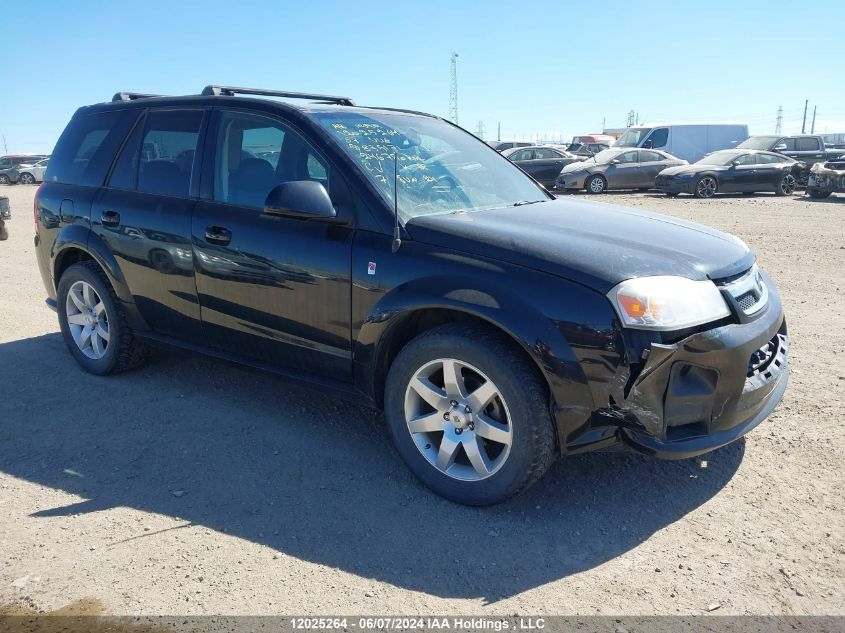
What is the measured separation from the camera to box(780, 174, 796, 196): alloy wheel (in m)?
19.1

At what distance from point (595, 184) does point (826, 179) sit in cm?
580

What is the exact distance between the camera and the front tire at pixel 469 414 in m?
3.05

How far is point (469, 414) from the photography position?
10.6 feet

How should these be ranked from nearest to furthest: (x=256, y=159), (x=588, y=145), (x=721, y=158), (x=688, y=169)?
(x=256, y=159), (x=688, y=169), (x=721, y=158), (x=588, y=145)

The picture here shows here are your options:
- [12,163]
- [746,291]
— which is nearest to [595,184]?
[746,291]

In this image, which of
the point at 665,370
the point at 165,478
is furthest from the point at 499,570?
the point at 165,478

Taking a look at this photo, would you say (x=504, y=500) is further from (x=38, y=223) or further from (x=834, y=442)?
(x=38, y=223)

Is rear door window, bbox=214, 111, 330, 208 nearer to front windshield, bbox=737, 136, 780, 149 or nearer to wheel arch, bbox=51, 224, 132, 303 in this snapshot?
wheel arch, bbox=51, 224, 132, 303

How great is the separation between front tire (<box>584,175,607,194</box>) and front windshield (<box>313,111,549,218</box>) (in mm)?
16338

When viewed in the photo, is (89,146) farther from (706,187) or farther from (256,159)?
(706,187)

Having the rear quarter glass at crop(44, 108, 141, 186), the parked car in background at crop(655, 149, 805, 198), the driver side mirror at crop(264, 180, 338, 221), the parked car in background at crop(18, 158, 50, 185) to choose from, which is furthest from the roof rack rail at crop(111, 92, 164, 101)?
the parked car in background at crop(18, 158, 50, 185)

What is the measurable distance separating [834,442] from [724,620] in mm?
1776

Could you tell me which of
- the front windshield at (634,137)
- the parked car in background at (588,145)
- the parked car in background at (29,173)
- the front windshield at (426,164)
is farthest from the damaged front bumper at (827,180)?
the parked car in background at (29,173)

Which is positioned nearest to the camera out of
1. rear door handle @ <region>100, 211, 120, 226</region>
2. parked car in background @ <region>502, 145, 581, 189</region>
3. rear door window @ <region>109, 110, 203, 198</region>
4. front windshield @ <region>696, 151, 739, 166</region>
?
rear door window @ <region>109, 110, 203, 198</region>
